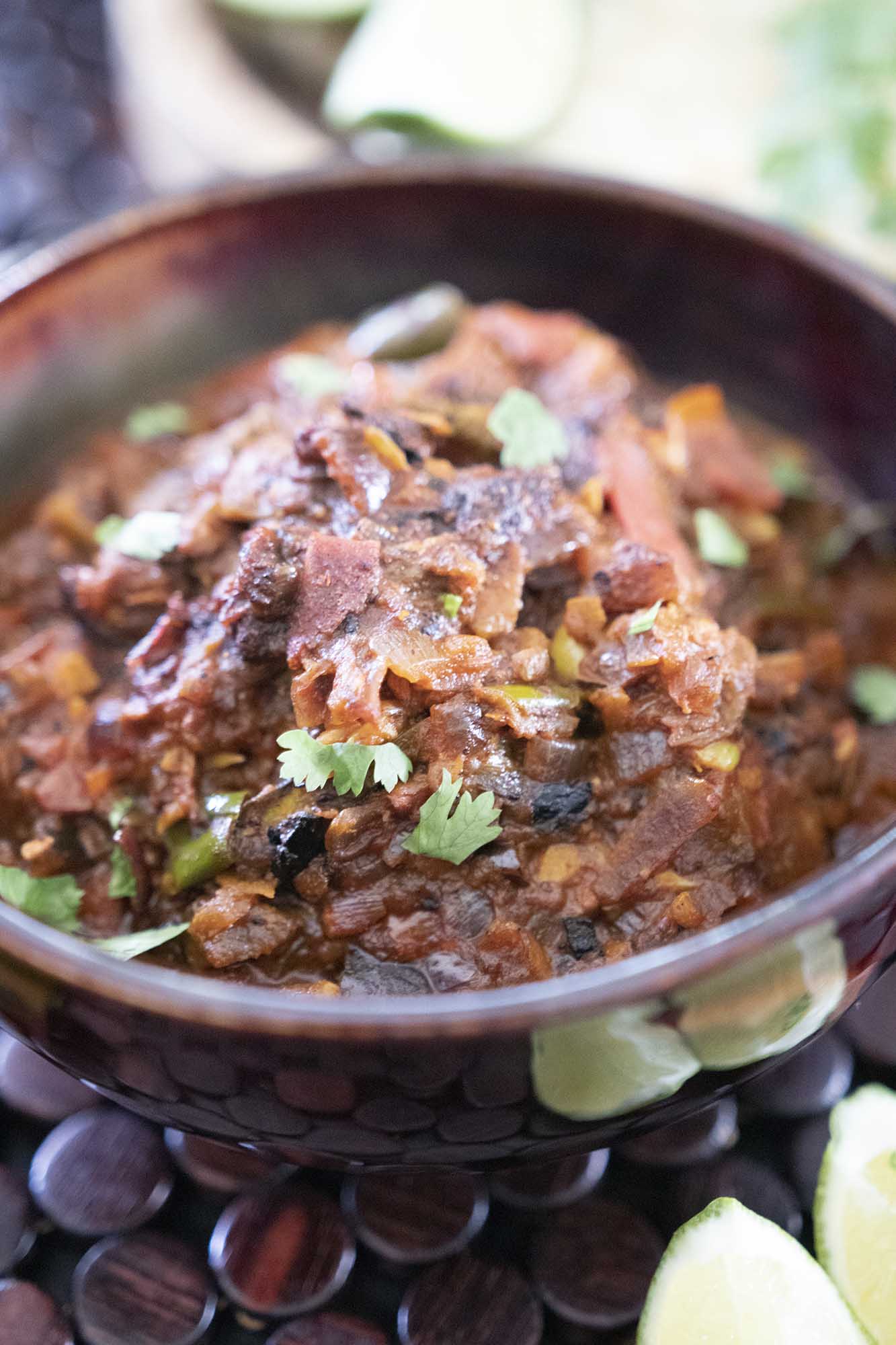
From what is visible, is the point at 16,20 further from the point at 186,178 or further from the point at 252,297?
the point at 252,297

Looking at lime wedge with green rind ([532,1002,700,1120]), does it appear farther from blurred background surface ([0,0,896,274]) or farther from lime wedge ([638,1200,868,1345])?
blurred background surface ([0,0,896,274])

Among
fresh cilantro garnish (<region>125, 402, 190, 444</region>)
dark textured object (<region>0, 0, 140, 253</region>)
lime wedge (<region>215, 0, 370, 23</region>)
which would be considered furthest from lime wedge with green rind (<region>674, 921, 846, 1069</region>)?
lime wedge (<region>215, 0, 370, 23</region>)

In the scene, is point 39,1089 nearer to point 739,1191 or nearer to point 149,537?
point 149,537

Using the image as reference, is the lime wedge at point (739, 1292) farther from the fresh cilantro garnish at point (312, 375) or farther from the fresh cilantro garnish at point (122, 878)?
the fresh cilantro garnish at point (312, 375)

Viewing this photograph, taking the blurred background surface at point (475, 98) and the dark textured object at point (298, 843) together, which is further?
the blurred background surface at point (475, 98)

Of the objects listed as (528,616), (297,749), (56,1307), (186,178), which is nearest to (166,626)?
(297,749)

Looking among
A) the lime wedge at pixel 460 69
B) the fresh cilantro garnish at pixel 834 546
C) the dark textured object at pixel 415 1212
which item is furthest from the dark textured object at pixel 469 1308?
the lime wedge at pixel 460 69

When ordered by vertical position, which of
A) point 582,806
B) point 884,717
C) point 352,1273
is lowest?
point 352,1273
